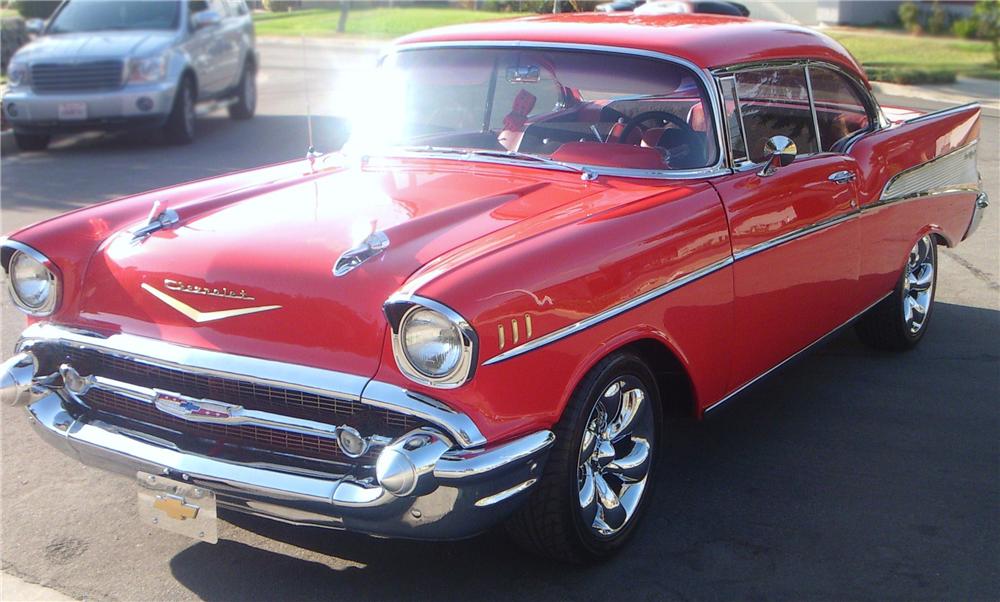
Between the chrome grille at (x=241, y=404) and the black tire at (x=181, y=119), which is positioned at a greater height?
the chrome grille at (x=241, y=404)

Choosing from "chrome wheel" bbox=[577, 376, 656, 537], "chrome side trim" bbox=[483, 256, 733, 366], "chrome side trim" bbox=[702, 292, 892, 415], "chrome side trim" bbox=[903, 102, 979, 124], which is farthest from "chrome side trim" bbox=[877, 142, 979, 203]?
"chrome wheel" bbox=[577, 376, 656, 537]

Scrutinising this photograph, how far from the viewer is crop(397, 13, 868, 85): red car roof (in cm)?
428

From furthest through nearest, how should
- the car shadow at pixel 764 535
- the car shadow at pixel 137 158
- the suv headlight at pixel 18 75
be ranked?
the suv headlight at pixel 18 75 → the car shadow at pixel 137 158 → the car shadow at pixel 764 535

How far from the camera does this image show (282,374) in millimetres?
3111

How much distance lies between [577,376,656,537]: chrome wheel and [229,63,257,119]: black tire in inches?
446

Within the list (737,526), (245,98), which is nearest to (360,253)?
(737,526)

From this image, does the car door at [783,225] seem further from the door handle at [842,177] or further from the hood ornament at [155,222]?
the hood ornament at [155,222]

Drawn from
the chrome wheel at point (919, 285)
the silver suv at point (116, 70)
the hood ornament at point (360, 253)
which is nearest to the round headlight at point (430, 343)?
the hood ornament at point (360, 253)

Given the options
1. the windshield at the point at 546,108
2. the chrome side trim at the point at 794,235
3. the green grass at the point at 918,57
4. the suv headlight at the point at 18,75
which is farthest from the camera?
the green grass at the point at 918,57

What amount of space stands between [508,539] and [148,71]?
9.34 metres

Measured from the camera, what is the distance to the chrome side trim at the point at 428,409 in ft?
9.71

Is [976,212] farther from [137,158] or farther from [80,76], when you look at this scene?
[80,76]

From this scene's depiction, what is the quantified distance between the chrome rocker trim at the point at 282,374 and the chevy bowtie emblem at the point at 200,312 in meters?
0.10

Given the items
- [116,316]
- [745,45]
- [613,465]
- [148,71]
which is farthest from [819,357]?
[148,71]
